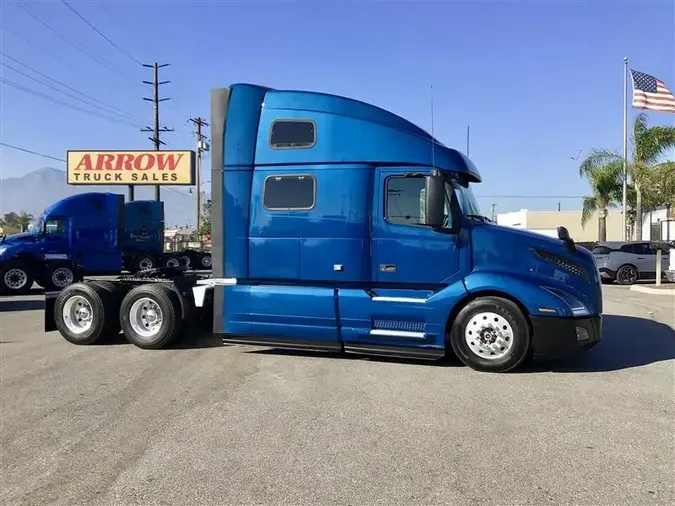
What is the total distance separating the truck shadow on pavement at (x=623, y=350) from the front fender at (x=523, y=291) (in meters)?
0.82

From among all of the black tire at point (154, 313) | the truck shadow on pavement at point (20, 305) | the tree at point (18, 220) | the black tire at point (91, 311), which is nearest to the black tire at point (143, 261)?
the truck shadow on pavement at point (20, 305)

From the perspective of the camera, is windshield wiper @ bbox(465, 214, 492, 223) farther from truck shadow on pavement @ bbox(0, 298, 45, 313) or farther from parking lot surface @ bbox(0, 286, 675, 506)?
truck shadow on pavement @ bbox(0, 298, 45, 313)

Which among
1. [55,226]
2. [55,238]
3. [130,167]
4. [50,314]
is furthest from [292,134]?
[130,167]

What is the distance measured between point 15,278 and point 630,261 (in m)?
21.5

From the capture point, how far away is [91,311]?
8.38 meters

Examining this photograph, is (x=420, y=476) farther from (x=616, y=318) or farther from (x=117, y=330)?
(x=616, y=318)

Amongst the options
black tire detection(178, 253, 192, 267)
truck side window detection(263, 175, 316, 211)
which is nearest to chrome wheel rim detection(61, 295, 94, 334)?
truck side window detection(263, 175, 316, 211)

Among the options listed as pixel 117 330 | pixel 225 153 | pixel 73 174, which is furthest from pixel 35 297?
pixel 73 174

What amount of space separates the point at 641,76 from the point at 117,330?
24240 millimetres

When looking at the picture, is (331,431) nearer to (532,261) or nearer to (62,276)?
(532,261)

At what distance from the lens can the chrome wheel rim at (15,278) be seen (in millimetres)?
17938

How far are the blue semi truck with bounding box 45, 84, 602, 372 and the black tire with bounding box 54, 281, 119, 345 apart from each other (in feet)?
6.98

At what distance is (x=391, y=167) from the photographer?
21.9 ft

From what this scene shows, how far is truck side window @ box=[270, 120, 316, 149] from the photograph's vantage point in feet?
22.6
